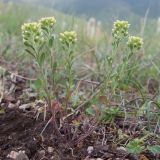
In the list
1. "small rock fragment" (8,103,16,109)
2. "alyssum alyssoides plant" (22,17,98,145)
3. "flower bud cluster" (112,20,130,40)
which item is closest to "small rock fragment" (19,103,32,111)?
"small rock fragment" (8,103,16,109)

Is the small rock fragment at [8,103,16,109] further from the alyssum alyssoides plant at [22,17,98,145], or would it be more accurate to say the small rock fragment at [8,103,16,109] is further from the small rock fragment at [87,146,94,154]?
the small rock fragment at [87,146,94,154]

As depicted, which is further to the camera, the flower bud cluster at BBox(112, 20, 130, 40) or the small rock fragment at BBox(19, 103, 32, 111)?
the small rock fragment at BBox(19, 103, 32, 111)

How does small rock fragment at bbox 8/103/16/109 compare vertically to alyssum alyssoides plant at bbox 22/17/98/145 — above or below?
below

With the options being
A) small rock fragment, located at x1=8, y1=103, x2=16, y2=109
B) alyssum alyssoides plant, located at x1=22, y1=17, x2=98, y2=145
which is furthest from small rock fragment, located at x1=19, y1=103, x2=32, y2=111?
alyssum alyssoides plant, located at x1=22, y1=17, x2=98, y2=145

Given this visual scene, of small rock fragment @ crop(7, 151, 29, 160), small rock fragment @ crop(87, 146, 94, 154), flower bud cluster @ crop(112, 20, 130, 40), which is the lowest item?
small rock fragment @ crop(7, 151, 29, 160)

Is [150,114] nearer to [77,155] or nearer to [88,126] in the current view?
[88,126]

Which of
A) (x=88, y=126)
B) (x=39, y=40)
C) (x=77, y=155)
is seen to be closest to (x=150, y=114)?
(x=88, y=126)

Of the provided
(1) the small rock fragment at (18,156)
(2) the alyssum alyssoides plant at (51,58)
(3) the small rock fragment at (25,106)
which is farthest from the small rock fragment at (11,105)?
(1) the small rock fragment at (18,156)

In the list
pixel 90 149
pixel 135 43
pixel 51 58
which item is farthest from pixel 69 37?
pixel 90 149

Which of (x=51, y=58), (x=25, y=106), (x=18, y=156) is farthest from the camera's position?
(x=25, y=106)

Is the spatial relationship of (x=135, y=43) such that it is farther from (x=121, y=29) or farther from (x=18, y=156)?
(x=18, y=156)

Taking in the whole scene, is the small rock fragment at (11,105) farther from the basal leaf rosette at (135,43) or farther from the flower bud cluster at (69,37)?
the basal leaf rosette at (135,43)

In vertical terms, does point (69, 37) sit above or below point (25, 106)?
above
